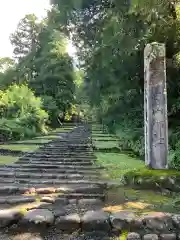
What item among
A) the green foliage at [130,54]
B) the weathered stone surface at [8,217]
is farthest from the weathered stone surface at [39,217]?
the green foliage at [130,54]

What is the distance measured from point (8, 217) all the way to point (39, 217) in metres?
0.40

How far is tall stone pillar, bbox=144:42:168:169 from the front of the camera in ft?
20.9

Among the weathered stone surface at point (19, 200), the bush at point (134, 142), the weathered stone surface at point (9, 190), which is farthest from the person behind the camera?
→ the bush at point (134, 142)

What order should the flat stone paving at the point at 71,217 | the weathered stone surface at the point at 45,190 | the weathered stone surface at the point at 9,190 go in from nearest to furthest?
the flat stone paving at the point at 71,217
the weathered stone surface at the point at 45,190
the weathered stone surface at the point at 9,190

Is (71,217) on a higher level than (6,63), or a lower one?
lower

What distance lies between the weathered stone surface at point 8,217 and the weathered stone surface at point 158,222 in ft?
5.27

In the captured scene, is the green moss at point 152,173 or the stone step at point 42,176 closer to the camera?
the green moss at point 152,173

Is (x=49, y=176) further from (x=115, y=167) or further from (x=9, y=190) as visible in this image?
(x=115, y=167)

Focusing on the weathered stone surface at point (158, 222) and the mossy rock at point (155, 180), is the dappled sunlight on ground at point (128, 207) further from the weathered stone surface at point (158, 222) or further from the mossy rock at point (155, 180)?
the mossy rock at point (155, 180)

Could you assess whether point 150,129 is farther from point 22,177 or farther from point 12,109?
point 12,109

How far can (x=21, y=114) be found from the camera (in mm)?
19188

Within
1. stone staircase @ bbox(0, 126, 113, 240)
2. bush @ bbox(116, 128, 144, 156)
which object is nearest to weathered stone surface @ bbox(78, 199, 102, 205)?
stone staircase @ bbox(0, 126, 113, 240)

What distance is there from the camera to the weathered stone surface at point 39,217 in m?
3.98

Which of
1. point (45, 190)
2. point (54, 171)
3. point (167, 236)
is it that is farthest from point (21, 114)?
point (167, 236)
